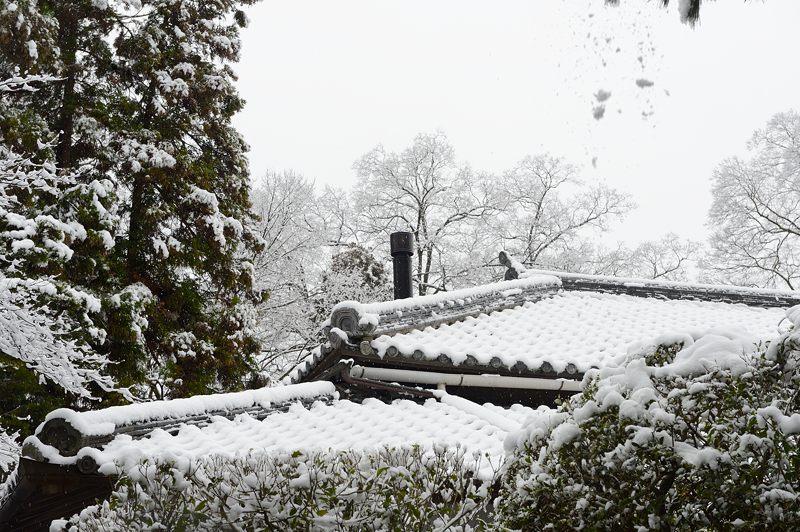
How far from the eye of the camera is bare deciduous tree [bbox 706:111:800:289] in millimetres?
22000

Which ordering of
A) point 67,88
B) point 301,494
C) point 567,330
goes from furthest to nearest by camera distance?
point 67,88, point 567,330, point 301,494

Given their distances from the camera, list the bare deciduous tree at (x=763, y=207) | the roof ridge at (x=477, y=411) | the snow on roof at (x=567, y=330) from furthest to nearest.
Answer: the bare deciduous tree at (x=763, y=207) → the snow on roof at (x=567, y=330) → the roof ridge at (x=477, y=411)

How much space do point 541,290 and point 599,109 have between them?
774 centimetres

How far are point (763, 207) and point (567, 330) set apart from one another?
1607 cm

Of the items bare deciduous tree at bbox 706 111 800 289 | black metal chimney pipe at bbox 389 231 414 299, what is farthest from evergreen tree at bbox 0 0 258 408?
bare deciduous tree at bbox 706 111 800 289

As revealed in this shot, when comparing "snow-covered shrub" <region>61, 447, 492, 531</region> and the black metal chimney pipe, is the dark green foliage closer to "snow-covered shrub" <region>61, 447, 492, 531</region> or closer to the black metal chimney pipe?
"snow-covered shrub" <region>61, 447, 492, 531</region>

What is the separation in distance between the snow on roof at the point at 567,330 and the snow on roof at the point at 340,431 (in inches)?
20.4

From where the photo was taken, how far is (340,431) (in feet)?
20.1

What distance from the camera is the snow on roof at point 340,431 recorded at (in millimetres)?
5445

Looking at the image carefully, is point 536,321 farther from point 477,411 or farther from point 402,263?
point 477,411

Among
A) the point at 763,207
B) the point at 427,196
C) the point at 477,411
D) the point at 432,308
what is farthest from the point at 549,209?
the point at 477,411

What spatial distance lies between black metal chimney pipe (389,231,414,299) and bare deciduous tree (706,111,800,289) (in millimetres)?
14817

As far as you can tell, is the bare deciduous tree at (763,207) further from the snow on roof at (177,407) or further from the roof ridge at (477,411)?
the snow on roof at (177,407)

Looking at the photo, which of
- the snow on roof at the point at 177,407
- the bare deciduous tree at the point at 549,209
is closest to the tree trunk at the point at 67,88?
the snow on roof at the point at 177,407
